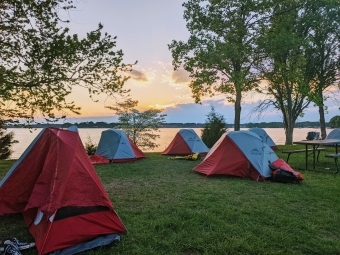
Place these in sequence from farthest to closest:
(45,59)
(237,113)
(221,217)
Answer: (237,113)
(45,59)
(221,217)

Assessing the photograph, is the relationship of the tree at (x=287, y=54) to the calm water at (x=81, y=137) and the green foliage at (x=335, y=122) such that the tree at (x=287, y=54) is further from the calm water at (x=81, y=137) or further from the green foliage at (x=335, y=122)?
the green foliage at (x=335, y=122)

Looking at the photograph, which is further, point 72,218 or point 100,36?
point 100,36

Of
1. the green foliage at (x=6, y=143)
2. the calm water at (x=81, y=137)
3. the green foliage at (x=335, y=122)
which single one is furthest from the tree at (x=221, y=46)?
the green foliage at (x=335, y=122)

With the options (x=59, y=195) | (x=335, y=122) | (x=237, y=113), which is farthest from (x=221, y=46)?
(x=335, y=122)

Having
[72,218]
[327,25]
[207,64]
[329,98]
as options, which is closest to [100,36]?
[72,218]

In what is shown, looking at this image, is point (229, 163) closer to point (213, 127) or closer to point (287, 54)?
point (213, 127)

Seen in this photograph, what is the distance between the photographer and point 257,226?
4.32 metres

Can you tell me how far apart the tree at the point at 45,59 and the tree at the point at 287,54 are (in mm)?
11918

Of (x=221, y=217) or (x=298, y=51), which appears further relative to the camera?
(x=298, y=51)

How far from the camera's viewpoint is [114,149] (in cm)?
1206

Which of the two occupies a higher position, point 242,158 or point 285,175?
point 242,158

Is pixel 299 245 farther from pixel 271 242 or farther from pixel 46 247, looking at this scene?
pixel 46 247

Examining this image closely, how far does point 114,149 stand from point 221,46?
8319mm

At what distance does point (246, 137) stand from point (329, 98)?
1674 centimetres
